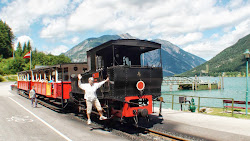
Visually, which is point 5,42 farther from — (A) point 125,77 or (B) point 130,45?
(A) point 125,77

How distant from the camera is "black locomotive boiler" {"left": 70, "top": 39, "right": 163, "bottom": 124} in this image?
312 inches

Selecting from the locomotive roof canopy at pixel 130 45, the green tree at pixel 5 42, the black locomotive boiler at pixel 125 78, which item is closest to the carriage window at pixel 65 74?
the black locomotive boiler at pixel 125 78

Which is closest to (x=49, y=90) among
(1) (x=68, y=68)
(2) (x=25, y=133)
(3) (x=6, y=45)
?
(1) (x=68, y=68)

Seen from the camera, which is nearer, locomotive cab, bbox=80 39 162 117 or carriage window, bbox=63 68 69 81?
locomotive cab, bbox=80 39 162 117

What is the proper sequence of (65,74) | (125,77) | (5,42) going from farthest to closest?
1. (5,42)
2. (65,74)
3. (125,77)

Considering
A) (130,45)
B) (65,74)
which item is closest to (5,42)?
(65,74)

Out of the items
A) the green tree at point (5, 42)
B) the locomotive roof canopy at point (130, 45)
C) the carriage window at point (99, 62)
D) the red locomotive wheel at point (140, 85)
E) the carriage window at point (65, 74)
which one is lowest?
the red locomotive wheel at point (140, 85)

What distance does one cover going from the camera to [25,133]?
7973 millimetres

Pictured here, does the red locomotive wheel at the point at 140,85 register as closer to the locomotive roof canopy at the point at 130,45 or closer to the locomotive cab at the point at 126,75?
the locomotive cab at the point at 126,75

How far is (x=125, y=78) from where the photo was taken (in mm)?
8031

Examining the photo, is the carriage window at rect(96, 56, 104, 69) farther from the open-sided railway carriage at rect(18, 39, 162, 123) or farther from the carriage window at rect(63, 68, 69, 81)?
the carriage window at rect(63, 68, 69, 81)

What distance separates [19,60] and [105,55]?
66.8 meters

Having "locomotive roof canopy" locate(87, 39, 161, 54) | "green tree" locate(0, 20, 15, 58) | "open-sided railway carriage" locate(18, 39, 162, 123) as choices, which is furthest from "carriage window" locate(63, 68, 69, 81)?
"green tree" locate(0, 20, 15, 58)

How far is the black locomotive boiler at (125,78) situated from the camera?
793 cm
